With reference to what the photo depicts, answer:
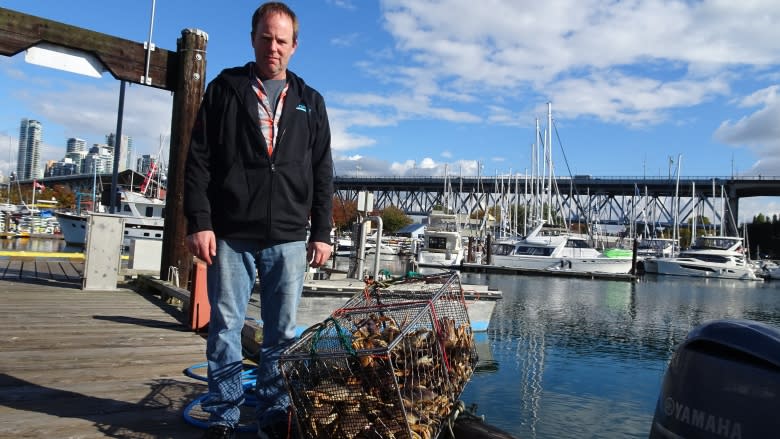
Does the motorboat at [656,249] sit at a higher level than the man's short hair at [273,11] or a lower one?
lower

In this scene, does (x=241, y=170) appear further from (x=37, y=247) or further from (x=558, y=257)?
(x=558, y=257)

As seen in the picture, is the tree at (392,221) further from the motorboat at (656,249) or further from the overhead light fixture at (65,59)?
the overhead light fixture at (65,59)

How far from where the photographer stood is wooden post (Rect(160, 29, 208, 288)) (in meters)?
9.20

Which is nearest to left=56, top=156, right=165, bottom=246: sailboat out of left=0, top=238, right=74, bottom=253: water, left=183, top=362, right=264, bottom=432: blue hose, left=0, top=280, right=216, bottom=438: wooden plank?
left=0, top=238, right=74, bottom=253: water

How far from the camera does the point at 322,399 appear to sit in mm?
2723

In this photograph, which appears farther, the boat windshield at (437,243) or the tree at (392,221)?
the tree at (392,221)

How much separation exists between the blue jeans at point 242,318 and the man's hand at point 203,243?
0.11 metres

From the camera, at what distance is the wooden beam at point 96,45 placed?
8.09 m

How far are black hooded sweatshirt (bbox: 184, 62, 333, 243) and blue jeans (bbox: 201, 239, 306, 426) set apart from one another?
0.39ft

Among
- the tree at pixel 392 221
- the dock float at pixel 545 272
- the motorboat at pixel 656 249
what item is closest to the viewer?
the dock float at pixel 545 272

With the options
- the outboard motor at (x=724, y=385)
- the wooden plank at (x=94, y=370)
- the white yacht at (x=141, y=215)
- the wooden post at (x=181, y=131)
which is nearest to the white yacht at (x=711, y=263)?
the white yacht at (x=141, y=215)

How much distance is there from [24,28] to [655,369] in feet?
44.9

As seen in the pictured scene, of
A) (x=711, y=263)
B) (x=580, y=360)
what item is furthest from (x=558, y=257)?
(x=580, y=360)

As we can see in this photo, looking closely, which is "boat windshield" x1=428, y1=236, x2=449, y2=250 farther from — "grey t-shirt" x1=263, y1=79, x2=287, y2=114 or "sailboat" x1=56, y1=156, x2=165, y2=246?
"grey t-shirt" x1=263, y1=79, x2=287, y2=114
